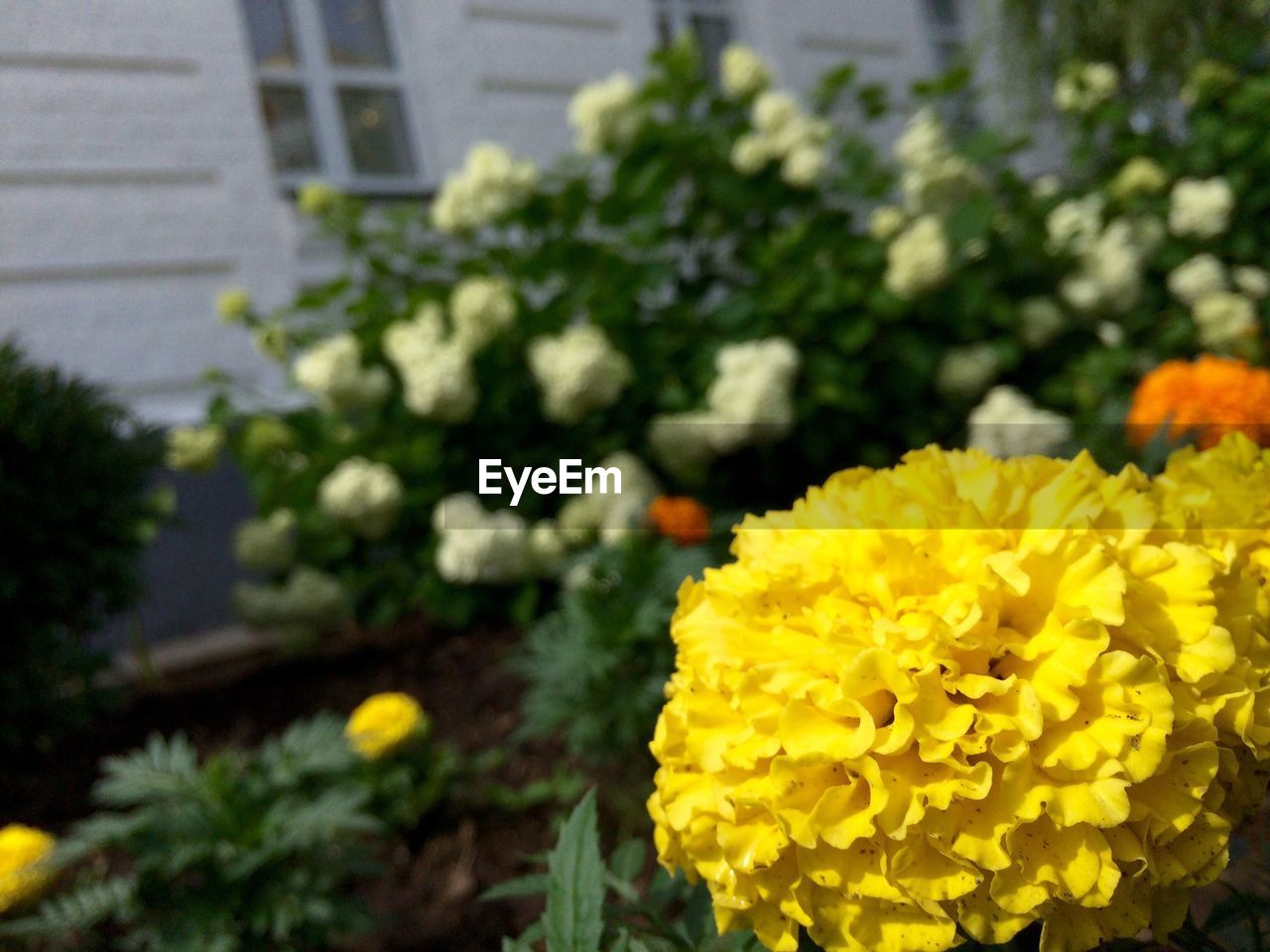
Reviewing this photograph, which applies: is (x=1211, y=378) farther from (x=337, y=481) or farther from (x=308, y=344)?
(x=308, y=344)

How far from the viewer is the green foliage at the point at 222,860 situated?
37.4 inches

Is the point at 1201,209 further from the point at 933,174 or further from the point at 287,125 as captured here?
the point at 287,125

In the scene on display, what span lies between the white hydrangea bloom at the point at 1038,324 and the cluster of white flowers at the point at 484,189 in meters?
1.27

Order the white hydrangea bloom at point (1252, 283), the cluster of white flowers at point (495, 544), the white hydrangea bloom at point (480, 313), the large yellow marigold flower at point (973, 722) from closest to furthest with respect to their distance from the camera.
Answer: the large yellow marigold flower at point (973, 722), the cluster of white flowers at point (495, 544), the white hydrangea bloom at point (480, 313), the white hydrangea bloom at point (1252, 283)

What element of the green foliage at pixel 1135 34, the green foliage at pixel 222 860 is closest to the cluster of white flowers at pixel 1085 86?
the green foliage at pixel 1135 34

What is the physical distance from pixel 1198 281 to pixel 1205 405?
170 centimetres

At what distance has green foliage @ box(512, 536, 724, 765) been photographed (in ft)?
4.10

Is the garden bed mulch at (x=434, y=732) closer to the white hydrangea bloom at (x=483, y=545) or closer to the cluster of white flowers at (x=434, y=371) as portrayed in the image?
the white hydrangea bloom at (x=483, y=545)

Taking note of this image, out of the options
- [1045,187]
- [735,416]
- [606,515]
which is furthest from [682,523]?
[1045,187]

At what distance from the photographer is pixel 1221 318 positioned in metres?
2.21

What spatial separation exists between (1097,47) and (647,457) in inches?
54.0

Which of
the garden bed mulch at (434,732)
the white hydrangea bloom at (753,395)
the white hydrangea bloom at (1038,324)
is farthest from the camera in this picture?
the white hydrangea bloom at (1038,324)

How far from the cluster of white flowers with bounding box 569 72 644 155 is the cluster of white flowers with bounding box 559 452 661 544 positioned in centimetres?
129

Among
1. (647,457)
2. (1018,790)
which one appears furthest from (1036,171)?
(1018,790)
